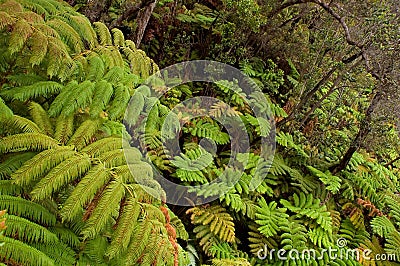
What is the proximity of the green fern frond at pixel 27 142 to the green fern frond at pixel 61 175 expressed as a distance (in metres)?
0.15

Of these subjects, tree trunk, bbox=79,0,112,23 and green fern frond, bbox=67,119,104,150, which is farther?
tree trunk, bbox=79,0,112,23

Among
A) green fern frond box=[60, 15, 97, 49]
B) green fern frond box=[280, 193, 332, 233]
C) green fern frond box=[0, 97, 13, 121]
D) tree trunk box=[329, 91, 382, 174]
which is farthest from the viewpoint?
tree trunk box=[329, 91, 382, 174]

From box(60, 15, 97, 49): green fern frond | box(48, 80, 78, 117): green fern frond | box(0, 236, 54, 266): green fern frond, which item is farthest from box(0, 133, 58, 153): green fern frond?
box(60, 15, 97, 49): green fern frond

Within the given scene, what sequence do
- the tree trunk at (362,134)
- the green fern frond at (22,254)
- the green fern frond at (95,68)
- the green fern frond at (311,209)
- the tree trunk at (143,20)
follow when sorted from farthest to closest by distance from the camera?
the tree trunk at (362,134)
the tree trunk at (143,20)
the green fern frond at (311,209)
the green fern frond at (95,68)
the green fern frond at (22,254)

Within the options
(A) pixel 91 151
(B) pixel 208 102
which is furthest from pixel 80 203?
(B) pixel 208 102

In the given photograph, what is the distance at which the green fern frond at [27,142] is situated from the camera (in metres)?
1.60

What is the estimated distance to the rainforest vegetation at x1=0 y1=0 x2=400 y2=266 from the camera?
156 centimetres

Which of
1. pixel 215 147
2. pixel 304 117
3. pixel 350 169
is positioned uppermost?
pixel 304 117

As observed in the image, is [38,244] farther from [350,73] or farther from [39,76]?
[350,73]

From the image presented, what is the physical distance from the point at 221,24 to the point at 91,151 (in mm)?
3206

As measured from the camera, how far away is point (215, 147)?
13.4ft

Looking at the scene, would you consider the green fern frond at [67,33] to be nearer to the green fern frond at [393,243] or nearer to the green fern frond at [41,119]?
the green fern frond at [41,119]

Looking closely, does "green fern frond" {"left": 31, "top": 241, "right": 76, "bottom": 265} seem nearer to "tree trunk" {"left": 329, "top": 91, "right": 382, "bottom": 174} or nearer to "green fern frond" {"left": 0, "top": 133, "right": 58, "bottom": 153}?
"green fern frond" {"left": 0, "top": 133, "right": 58, "bottom": 153}

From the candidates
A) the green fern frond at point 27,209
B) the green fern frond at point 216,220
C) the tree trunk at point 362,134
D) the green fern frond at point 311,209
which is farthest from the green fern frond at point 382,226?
the green fern frond at point 27,209
